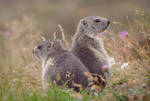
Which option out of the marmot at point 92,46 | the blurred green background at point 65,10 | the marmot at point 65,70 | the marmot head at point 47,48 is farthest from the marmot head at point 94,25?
the blurred green background at point 65,10

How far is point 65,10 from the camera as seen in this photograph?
18.8 meters

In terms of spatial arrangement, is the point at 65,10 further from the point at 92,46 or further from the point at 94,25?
the point at 92,46

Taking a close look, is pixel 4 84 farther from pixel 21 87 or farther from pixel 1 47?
pixel 1 47

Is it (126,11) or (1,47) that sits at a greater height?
(126,11)

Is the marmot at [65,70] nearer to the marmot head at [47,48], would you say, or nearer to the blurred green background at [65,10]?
the marmot head at [47,48]

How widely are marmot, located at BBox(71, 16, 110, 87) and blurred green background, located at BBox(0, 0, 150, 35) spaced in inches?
359

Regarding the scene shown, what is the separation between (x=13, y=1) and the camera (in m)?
21.6

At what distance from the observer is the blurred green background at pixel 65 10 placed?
55.2 ft

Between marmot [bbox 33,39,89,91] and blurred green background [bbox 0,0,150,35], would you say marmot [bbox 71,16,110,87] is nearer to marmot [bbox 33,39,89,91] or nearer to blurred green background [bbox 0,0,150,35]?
marmot [bbox 33,39,89,91]

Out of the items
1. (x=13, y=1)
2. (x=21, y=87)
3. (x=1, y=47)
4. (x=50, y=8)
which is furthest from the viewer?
(x=13, y=1)

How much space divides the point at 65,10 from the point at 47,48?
1216 cm

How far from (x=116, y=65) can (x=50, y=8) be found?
13853mm

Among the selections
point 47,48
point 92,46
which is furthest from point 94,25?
point 47,48

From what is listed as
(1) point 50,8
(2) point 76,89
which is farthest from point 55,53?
(1) point 50,8
